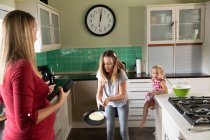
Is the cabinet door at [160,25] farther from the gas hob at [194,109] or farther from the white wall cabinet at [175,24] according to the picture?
the gas hob at [194,109]

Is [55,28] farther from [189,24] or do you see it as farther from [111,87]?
[189,24]

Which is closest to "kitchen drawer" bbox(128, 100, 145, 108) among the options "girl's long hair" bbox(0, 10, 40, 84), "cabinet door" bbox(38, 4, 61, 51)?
"cabinet door" bbox(38, 4, 61, 51)

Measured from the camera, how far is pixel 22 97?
3.51 feet

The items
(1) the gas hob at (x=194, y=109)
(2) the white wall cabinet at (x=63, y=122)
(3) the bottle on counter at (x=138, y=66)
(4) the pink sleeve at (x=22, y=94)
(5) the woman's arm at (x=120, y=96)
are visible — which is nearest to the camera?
(4) the pink sleeve at (x=22, y=94)

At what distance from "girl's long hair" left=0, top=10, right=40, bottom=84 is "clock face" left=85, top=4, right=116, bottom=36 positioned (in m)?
2.74

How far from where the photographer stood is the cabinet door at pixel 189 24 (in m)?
3.55

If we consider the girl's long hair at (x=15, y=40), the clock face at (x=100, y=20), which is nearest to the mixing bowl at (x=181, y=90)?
the girl's long hair at (x=15, y=40)

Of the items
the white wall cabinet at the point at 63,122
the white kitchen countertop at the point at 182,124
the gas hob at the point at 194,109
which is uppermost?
the gas hob at the point at 194,109

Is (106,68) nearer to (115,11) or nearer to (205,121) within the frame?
(205,121)

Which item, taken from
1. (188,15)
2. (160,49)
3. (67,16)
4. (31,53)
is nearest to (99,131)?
(160,49)

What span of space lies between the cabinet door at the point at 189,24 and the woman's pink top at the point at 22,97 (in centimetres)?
290

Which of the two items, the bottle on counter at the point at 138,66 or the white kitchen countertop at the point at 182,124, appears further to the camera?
A: the bottle on counter at the point at 138,66

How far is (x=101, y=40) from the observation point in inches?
156

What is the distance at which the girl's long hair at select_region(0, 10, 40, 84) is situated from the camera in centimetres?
117
